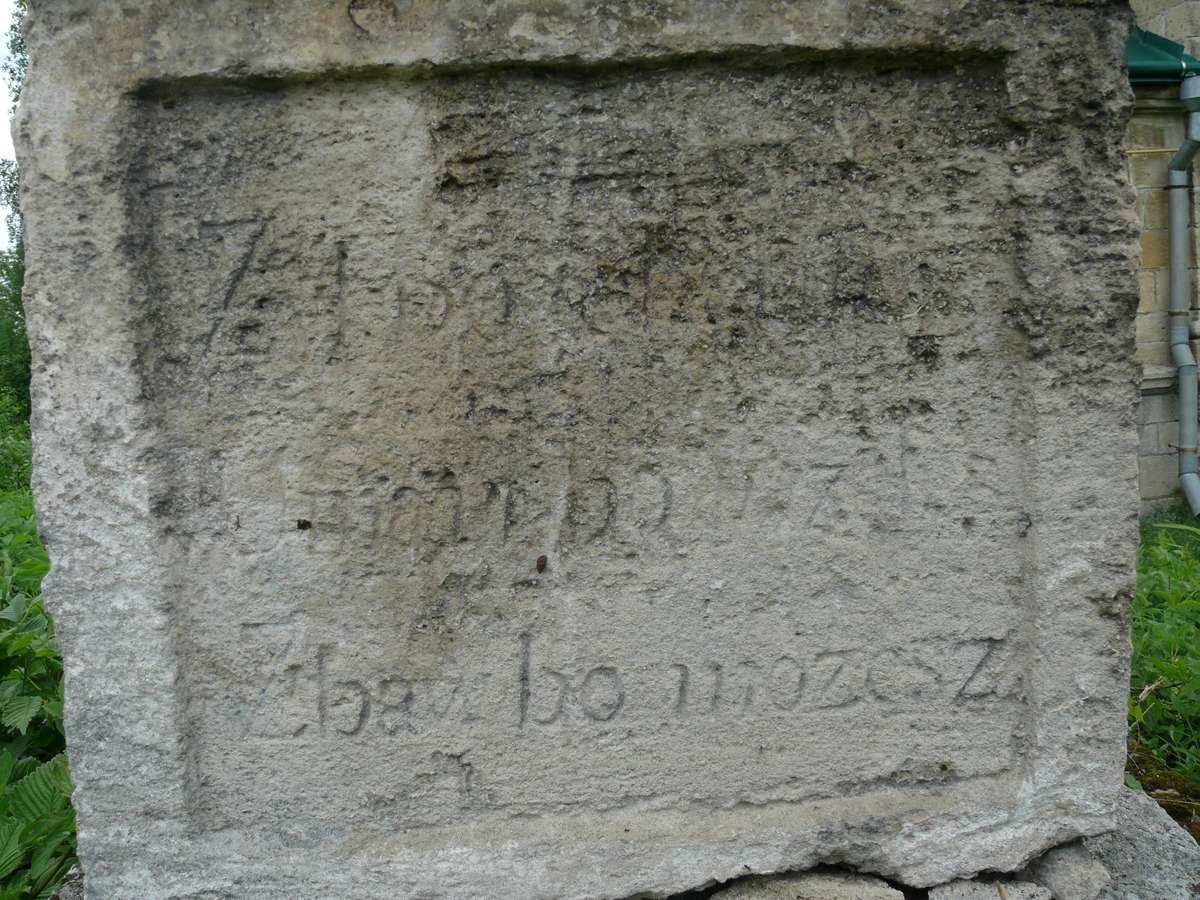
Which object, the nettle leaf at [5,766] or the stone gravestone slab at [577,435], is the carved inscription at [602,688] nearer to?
the stone gravestone slab at [577,435]

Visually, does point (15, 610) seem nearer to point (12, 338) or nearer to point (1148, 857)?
point (1148, 857)

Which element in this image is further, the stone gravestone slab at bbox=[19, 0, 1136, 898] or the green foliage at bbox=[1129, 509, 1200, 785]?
the green foliage at bbox=[1129, 509, 1200, 785]

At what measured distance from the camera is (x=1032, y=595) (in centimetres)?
181

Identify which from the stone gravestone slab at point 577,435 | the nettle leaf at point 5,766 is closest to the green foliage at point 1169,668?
the stone gravestone slab at point 577,435

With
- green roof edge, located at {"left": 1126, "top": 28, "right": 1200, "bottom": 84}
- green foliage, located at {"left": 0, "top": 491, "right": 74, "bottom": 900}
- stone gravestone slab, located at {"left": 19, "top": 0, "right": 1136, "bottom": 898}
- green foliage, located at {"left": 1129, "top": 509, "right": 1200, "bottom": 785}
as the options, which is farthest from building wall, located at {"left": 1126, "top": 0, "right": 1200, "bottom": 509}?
green foliage, located at {"left": 0, "top": 491, "right": 74, "bottom": 900}

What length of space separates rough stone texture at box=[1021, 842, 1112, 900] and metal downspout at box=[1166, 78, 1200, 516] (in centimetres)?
506

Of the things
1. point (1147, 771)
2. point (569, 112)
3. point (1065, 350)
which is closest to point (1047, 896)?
point (1147, 771)

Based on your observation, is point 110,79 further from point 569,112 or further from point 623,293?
point 623,293

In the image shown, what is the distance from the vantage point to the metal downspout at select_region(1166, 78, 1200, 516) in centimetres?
614

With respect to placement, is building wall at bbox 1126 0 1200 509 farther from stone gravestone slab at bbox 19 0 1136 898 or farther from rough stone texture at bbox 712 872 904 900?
rough stone texture at bbox 712 872 904 900

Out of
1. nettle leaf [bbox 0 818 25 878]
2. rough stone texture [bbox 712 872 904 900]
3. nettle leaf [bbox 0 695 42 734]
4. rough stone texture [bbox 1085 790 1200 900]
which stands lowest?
rough stone texture [bbox 1085 790 1200 900]

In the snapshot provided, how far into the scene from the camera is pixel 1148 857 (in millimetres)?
1975

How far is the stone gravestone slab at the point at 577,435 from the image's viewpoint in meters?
1.60

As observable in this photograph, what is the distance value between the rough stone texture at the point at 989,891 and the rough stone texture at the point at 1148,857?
13 centimetres
